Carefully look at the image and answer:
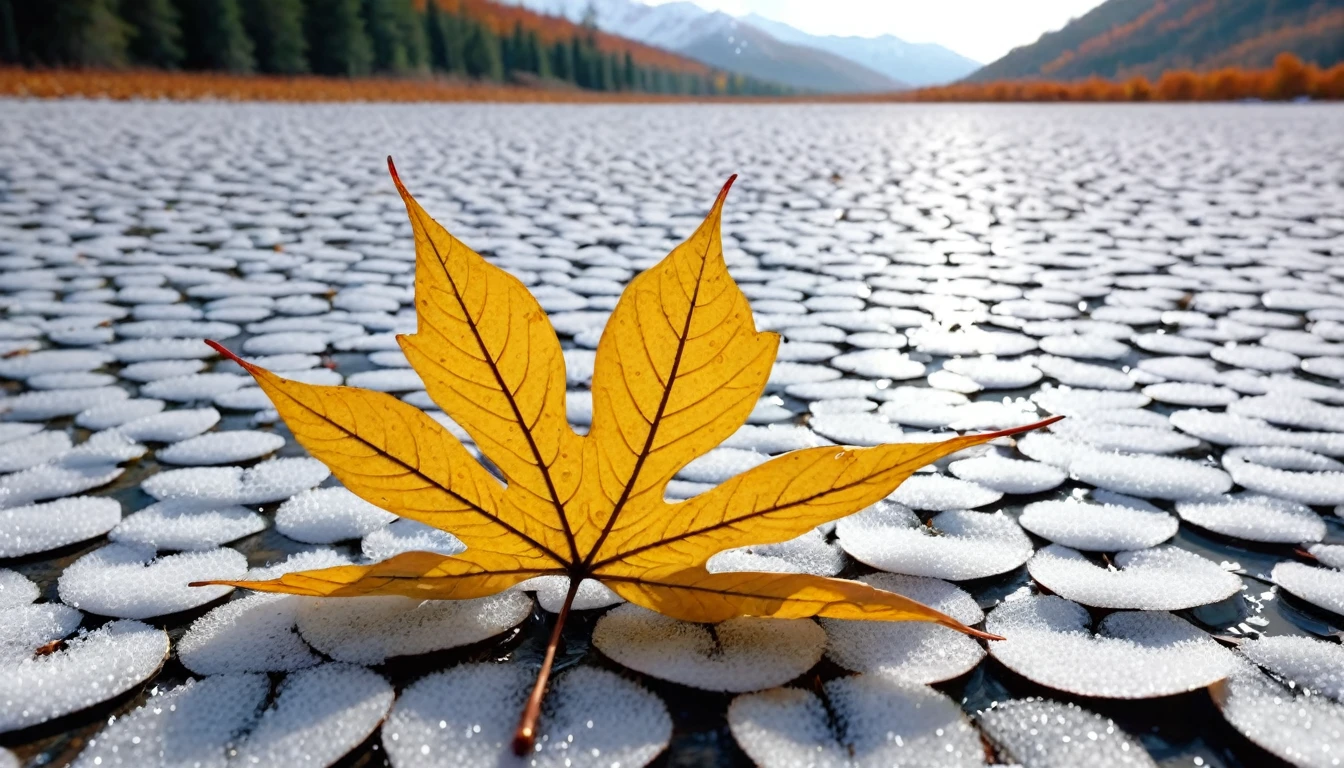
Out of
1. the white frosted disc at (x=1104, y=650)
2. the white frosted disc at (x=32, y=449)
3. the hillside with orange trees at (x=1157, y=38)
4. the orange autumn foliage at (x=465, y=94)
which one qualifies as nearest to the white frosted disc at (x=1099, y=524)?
the white frosted disc at (x=1104, y=650)

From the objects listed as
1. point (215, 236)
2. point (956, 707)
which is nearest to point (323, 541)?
point (956, 707)

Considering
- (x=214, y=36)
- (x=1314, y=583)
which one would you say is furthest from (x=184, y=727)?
(x=214, y=36)

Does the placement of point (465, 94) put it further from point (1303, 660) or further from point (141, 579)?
point (1303, 660)

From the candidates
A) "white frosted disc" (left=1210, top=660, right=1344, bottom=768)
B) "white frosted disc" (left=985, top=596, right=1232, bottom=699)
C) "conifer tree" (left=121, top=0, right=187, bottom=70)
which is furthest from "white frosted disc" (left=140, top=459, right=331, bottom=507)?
"conifer tree" (left=121, top=0, right=187, bottom=70)

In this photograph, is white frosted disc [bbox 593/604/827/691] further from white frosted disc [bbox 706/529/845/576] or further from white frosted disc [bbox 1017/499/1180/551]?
white frosted disc [bbox 1017/499/1180/551]

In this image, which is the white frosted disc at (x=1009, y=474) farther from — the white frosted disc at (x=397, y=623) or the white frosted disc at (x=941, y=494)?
the white frosted disc at (x=397, y=623)
